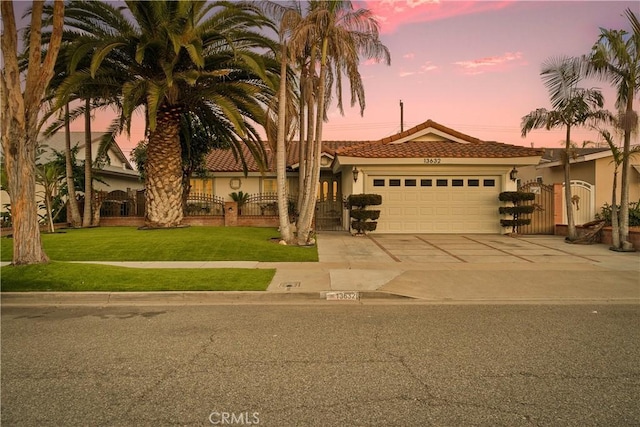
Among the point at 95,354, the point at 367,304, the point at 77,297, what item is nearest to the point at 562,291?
the point at 367,304

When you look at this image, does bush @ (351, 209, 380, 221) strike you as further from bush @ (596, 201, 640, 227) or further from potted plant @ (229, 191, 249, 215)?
bush @ (596, 201, 640, 227)

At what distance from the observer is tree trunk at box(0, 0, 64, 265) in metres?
8.68

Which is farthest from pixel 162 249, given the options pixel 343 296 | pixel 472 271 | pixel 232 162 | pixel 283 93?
pixel 232 162

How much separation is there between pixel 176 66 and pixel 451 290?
502 inches

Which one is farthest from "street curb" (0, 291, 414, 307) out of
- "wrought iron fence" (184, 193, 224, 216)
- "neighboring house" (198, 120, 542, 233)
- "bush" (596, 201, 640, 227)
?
"wrought iron fence" (184, 193, 224, 216)

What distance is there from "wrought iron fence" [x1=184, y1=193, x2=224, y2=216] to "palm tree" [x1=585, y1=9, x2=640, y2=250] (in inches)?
646

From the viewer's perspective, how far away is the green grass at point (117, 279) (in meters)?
7.99

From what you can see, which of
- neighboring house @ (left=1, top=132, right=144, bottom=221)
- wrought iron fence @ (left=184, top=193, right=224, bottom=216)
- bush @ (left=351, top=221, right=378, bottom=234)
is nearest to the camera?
bush @ (left=351, top=221, right=378, bottom=234)

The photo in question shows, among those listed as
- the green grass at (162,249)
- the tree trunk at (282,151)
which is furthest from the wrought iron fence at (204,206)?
the tree trunk at (282,151)

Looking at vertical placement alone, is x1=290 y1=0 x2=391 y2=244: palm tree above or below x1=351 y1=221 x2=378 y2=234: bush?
above

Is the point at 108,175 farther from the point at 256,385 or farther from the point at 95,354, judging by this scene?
the point at 256,385

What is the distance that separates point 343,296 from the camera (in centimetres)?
772

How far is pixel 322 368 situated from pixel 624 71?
1400cm

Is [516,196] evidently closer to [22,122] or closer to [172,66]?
[172,66]
